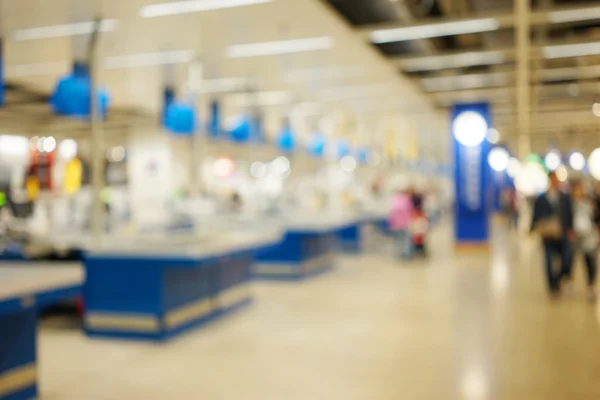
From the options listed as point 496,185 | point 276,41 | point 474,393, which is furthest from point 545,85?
point 496,185

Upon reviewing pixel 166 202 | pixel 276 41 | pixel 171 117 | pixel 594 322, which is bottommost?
pixel 594 322

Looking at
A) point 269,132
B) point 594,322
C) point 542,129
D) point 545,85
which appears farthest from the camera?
point 542,129

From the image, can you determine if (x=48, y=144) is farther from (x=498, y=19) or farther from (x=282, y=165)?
(x=282, y=165)

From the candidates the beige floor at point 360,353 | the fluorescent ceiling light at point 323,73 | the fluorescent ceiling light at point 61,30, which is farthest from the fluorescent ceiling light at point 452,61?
the fluorescent ceiling light at point 61,30

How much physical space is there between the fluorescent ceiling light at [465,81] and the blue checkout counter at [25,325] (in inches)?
388

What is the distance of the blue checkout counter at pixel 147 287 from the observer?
→ 652 cm

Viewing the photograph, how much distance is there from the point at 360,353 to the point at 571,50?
23.5 ft

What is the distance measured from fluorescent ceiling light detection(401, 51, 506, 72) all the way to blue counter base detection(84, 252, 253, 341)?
576cm

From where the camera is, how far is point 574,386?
4832 mm

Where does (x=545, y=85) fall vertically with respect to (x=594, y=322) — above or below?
above

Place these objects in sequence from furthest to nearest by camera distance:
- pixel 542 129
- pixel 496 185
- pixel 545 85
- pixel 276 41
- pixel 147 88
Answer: pixel 496 185
pixel 542 129
pixel 545 85
pixel 147 88
pixel 276 41

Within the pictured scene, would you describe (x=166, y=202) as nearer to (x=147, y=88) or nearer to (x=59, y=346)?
(x=147, y=88)

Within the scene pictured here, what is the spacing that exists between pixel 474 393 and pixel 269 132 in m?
17.3

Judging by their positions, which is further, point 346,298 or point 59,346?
point 346,298
